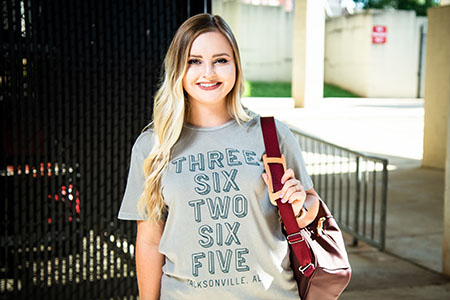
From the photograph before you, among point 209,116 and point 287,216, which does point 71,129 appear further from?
point 287,216

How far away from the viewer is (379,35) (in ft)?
83.1

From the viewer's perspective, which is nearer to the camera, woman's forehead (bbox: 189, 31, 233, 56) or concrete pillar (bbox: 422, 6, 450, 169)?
woman's forehead (bbox: 189, 31, 233, 56)

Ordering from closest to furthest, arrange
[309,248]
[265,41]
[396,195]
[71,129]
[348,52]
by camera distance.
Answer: [309,248] → [71,129] → [396,195] → [265,41] → [348,52]

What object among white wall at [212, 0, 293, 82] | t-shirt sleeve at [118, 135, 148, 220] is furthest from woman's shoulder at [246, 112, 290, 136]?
white wall at [212, 0, 293, 82]

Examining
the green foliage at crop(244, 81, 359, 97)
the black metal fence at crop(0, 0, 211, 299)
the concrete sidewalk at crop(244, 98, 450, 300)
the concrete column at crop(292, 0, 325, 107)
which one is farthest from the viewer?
the green foliage at crop(244, 81, 359, 97)

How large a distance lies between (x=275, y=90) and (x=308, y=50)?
5.98 metres

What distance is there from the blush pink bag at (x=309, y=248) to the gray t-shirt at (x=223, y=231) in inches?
1.9

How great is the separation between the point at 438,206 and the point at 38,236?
6.57 metres

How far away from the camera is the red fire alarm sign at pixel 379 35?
25234 mm

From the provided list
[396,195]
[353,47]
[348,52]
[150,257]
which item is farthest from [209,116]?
[348,52]

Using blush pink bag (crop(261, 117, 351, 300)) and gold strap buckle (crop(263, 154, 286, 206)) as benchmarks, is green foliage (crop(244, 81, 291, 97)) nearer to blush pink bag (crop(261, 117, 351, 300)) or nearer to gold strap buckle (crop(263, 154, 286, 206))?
blush pink bag (crop(261, 117, 351, 300))

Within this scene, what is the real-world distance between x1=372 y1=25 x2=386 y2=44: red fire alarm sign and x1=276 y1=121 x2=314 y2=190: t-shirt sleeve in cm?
2462

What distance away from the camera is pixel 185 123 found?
2031 mm

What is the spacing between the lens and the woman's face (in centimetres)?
191
